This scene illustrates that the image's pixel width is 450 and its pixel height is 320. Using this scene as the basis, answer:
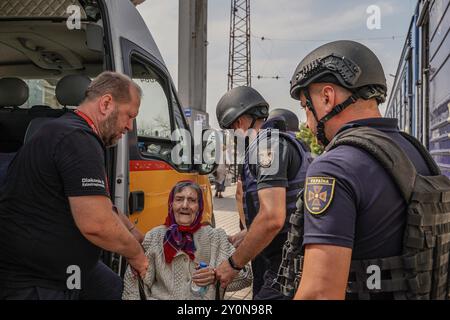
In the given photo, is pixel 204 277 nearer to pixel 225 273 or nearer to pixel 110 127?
pixel 225 273

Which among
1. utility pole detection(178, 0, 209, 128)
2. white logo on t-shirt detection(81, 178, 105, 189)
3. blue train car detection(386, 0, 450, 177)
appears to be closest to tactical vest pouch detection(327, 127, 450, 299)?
white logo on t-shirt detection(81, 178, 105, 189)

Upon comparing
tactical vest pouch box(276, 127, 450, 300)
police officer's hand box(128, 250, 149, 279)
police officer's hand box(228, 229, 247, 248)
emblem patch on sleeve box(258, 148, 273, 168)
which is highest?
emblem patch on sleeve box(258, 148, 273, 168)

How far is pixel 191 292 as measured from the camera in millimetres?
2301

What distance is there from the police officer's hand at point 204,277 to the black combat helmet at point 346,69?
4.06 ft

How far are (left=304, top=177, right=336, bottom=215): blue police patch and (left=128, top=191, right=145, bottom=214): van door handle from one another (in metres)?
1.83

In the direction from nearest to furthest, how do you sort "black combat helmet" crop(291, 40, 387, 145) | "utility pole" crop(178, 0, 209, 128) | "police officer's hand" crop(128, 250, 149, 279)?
1. "black combat helmet" crop(291, 40, 387, 145)
2. "police officer's hand" crop(128, 250, 149, 279)
3. "utility pole" crop(178, 0, 209, 128)

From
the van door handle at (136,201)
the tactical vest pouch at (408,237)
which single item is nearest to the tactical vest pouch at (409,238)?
the tactical vest pouch at (408,237)

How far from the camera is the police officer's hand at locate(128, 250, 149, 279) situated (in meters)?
2.16

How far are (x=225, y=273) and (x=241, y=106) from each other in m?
1.07

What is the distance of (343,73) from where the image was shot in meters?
1.39

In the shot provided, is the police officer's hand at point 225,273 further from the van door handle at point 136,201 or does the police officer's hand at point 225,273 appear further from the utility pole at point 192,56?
the utility pole at point 192,56

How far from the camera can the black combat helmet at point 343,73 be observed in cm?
138

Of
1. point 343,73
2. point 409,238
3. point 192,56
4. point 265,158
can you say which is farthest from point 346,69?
point 192,56

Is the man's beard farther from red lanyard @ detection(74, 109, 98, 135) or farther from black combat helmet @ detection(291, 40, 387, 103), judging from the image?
black combat helmet @ detection(291, 40, 387, 103)
